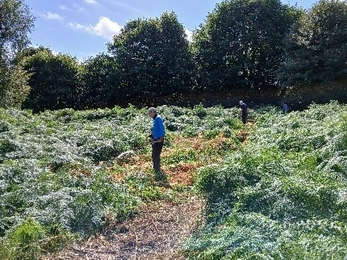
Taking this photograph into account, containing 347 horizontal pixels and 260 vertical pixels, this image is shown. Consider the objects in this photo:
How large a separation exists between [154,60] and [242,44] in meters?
6.59

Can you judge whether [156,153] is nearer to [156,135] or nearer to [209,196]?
[156,135]

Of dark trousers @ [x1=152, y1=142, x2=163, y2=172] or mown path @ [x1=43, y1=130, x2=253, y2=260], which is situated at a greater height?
dark trousers @ [x1=152, y1=142, x2=163, y2=172]

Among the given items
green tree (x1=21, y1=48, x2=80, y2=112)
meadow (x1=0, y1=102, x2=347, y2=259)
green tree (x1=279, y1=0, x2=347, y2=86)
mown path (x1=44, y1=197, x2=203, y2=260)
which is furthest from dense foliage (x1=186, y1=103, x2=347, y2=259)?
green tree (x1=21, y1=48, x2=80, y2=112)

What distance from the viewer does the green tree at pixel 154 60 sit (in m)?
29.9

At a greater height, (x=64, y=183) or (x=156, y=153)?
(x=156, y=153)

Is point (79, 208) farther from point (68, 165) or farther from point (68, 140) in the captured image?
point (68, 140)

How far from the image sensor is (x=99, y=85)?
30438 mm

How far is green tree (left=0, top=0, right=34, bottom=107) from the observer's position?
22.0 m

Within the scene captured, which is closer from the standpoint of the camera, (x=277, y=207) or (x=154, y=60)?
(x=277, y=207)

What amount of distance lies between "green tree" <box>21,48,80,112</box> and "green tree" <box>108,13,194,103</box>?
3687 millimetres

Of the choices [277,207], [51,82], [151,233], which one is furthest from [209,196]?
[51,82]

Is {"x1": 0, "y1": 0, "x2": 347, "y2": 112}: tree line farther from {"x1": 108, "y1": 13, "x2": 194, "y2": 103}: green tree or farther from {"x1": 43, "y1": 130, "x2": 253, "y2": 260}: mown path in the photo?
{"x1": 43, "y1": 130, "x2": 253, "y2": 260}: mown path

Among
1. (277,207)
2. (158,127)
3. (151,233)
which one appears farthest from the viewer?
(158,127)

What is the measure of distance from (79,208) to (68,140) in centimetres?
631
